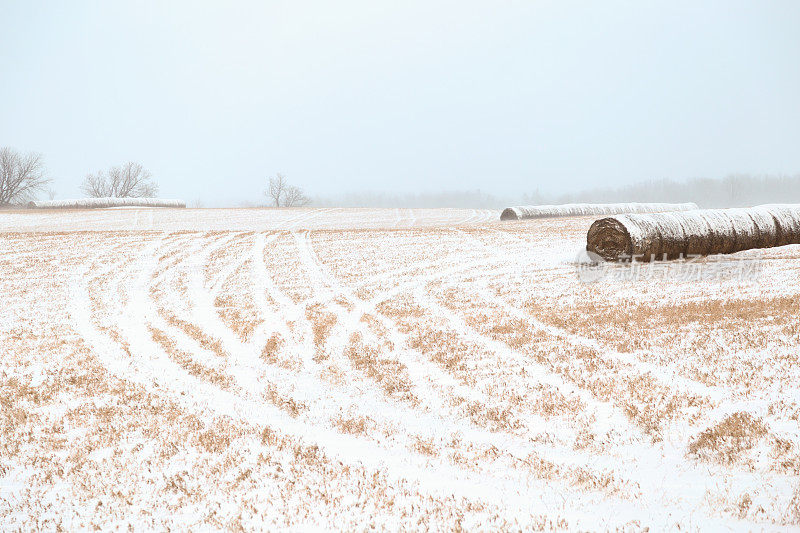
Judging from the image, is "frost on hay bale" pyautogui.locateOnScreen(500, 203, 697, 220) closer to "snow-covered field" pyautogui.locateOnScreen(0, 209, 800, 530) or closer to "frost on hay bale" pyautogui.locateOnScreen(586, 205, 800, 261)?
"frost on hay bale" pyautogui.locateOnScreen(586, 205, 800, 261)

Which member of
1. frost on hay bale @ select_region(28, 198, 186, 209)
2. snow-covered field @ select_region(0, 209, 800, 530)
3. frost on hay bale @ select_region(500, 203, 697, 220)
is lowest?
snow-covered field @ select_region(0, 209, 800, 530)

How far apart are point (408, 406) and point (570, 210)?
44.1 m

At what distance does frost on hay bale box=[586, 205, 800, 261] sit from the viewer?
59.1 feet

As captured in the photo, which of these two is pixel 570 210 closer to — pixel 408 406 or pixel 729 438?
pixel 408 406

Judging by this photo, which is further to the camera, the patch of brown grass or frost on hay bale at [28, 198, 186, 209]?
frost on hay bale at [28, 198, 186, 209]

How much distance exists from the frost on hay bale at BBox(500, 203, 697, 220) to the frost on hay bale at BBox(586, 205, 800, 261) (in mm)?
24512

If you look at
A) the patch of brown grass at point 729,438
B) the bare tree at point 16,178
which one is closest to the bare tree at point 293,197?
the bare tree at point 16,178

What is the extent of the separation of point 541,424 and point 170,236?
26117mm

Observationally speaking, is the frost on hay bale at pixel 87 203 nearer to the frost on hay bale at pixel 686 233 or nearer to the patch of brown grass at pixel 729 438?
the frost on hay bale at pixel 686 233

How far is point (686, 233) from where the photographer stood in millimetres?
18344

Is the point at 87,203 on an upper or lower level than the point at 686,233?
upper

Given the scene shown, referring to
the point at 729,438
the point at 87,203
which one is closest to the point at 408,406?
the point at 729,438

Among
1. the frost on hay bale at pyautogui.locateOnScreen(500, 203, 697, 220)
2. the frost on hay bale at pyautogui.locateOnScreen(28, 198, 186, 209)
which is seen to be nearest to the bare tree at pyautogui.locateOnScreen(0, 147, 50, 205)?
the frost on hay bale at pyautogui.locateOnScreen(28, 198, 186, 209)

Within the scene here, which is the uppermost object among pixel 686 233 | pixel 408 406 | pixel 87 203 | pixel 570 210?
pixel 87 203
